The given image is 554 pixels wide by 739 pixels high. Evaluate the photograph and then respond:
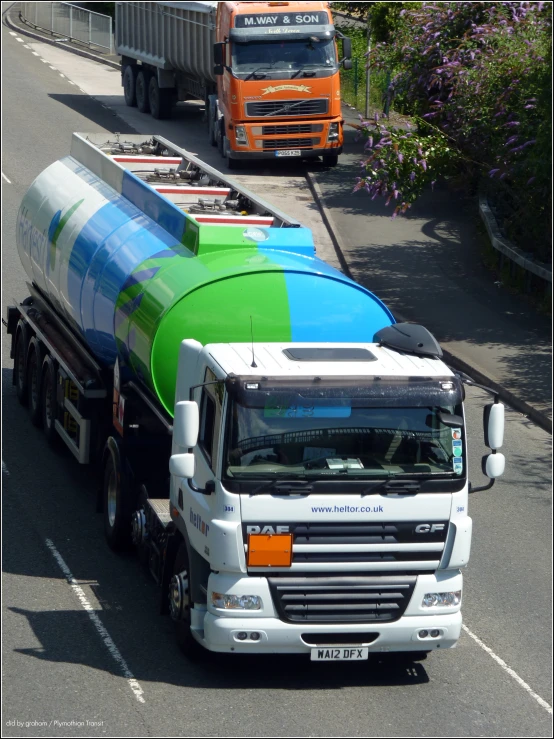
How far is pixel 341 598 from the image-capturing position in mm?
8500

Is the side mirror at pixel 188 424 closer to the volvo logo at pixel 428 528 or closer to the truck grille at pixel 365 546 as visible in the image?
the truck grille at pixel 365 546

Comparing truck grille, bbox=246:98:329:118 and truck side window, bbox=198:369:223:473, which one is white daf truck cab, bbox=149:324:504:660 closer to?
truck side window, bbox=198:369:223:473

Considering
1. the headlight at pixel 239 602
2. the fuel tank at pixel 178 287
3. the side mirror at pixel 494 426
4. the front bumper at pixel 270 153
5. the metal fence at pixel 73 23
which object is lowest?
the headlight at pixel 239 602

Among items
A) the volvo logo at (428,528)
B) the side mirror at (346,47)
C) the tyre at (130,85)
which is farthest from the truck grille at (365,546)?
the tyre at (130,85)

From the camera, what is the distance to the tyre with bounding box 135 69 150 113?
3738 centimetres

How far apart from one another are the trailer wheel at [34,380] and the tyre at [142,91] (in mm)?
23199

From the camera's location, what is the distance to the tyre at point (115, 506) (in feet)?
36.2

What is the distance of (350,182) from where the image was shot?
92.3 feet

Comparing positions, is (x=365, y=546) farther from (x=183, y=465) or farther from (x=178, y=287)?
(x=178, y=287)

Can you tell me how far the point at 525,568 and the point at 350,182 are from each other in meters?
18.0

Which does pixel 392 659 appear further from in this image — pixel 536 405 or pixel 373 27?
pixel 373 27

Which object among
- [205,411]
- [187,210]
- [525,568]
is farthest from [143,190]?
[525,568]

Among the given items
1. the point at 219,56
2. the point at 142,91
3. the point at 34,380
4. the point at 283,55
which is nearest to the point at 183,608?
the point at 34,380

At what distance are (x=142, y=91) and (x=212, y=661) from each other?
30622 millimetres
